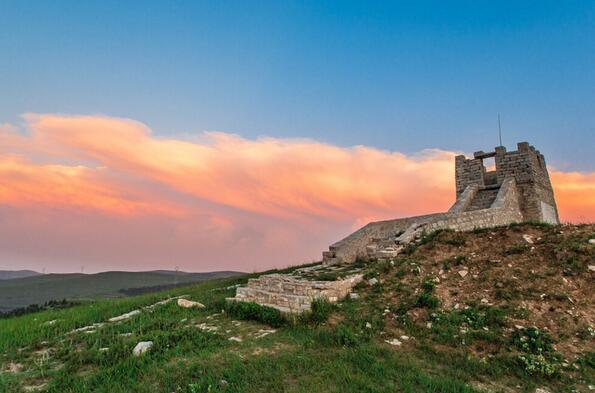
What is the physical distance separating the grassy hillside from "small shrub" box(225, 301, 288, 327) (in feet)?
0.11

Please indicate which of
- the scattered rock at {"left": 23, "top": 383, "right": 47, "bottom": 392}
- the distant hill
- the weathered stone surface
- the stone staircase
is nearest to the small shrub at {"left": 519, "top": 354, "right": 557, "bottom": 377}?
the stone staircase

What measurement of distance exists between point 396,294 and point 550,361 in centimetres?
344

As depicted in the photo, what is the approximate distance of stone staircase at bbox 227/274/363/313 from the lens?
339 inches

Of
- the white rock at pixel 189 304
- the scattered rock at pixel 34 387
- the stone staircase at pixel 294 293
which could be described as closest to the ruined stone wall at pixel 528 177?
the stone staircase at pixel 294 293

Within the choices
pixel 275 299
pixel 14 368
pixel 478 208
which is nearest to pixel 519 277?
pixel 275 299

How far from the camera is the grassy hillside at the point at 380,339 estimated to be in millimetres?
5273

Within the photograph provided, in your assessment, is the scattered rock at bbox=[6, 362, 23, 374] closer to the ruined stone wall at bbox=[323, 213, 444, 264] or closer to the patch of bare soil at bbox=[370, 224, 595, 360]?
the patch of bare soil at bbox=[370, 224, 595, 360]

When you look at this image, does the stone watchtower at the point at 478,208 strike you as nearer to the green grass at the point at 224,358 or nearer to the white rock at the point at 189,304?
the white rock at the point at 189,304

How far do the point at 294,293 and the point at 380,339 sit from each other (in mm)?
3252

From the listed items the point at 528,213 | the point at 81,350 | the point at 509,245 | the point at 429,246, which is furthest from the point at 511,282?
the point at 528,213

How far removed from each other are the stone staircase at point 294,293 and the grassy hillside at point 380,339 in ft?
1.28

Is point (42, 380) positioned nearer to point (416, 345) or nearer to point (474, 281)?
point (416, 345)

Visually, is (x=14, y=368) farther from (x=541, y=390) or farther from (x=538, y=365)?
(x=538, y=365)

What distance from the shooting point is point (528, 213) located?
60.0 feet
